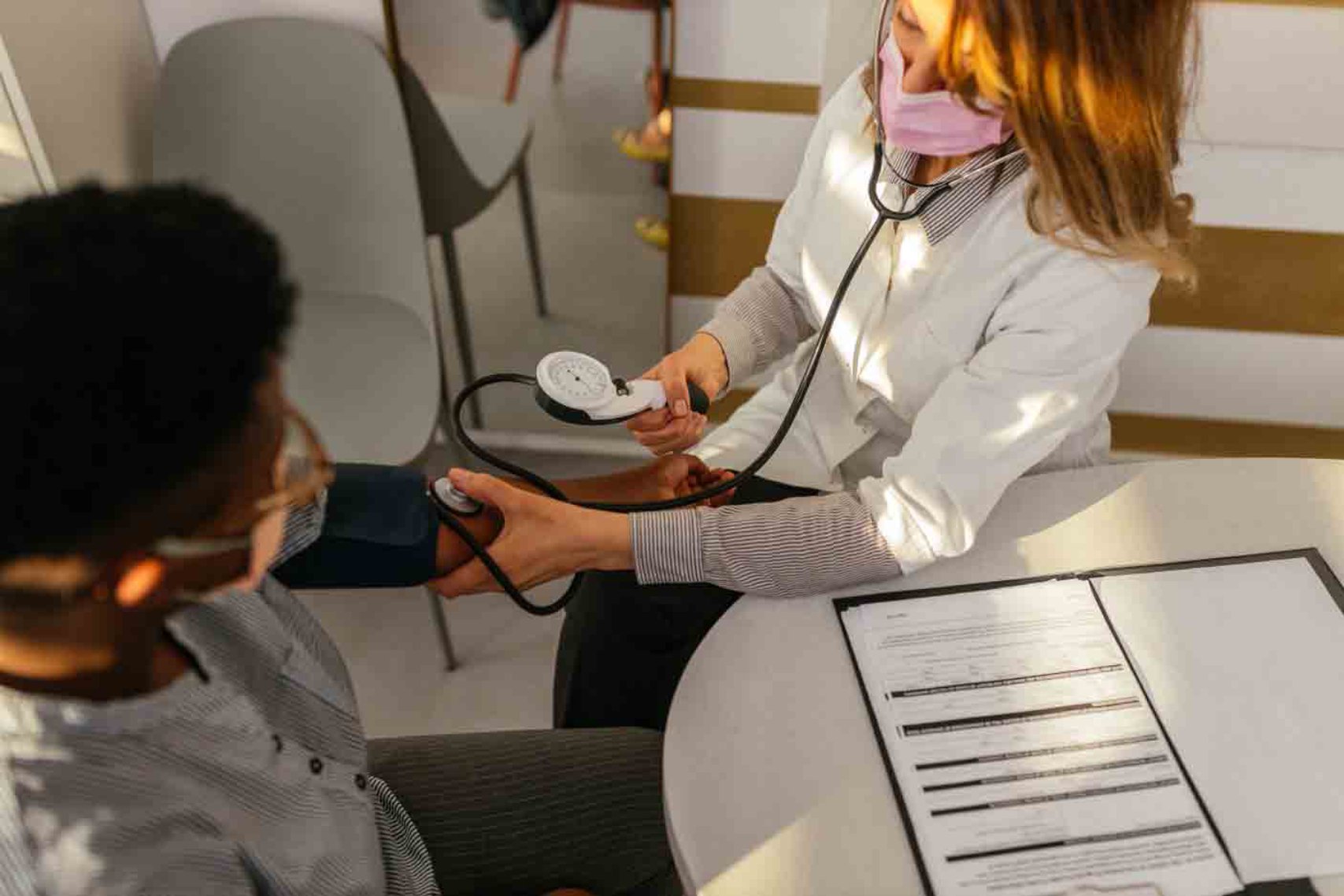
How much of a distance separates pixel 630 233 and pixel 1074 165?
0.89 meters

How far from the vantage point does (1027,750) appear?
0.90 meters

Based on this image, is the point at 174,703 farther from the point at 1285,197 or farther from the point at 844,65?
the point at 1285,197

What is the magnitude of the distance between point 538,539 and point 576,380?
0.18 m

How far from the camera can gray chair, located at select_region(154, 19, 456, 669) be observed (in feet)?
5.18

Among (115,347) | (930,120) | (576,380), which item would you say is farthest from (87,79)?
(115,347)

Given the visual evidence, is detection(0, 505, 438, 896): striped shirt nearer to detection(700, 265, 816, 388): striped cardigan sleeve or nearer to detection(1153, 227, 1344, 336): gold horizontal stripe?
detection(700, 265, 816, 388): striped cardigan sleeve

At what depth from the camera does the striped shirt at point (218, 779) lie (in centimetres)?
Result: 62

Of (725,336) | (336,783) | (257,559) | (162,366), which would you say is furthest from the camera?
(725,336)

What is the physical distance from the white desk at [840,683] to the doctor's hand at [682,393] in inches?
11.3

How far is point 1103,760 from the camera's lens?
90 cm

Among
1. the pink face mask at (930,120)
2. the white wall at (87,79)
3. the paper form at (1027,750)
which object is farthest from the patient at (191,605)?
the white wall at (87,79)

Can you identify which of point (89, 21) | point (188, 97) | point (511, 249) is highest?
point (89, 21)

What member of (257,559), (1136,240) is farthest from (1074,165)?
(257,559)

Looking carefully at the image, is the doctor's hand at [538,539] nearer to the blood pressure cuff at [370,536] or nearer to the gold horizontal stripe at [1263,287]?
the blood pressure cuff at [370,536]
